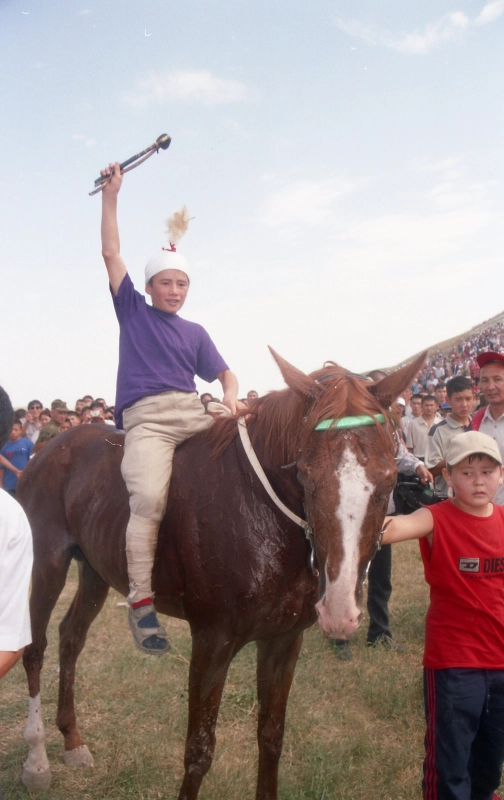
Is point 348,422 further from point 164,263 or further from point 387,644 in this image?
point 387,644

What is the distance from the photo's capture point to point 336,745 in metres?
3.68

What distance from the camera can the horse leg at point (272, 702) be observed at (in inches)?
120

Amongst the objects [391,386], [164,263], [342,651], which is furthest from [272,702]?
[164,263]

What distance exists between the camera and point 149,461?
2.99 metres

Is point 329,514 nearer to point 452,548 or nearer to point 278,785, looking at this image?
point 452,548

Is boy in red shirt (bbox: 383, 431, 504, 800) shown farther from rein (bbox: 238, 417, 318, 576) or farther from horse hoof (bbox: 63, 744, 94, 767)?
horse hoof (bbox: 63, 744, 94, 767)

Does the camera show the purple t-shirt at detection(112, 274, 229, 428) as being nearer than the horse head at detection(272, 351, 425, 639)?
No

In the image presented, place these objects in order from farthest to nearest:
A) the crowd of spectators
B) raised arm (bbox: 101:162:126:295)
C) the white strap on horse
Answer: the crowd of spectators, raised arm (bbox: 101:162:126:295), the white strap on horse

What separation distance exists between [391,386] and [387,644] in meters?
3.74

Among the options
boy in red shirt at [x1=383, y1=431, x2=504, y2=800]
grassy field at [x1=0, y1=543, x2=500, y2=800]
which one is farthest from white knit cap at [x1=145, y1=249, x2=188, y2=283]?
grassy field at [x1=0, y1=543, x2=500, y2=800]

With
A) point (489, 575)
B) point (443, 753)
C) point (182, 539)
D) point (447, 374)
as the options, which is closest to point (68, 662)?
point (182, 539)

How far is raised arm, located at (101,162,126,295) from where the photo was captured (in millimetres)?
3191

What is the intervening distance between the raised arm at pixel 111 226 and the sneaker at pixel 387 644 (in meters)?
4.07

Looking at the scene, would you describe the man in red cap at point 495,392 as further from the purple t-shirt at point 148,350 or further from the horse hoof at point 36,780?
the horse hoof at point 36,780
